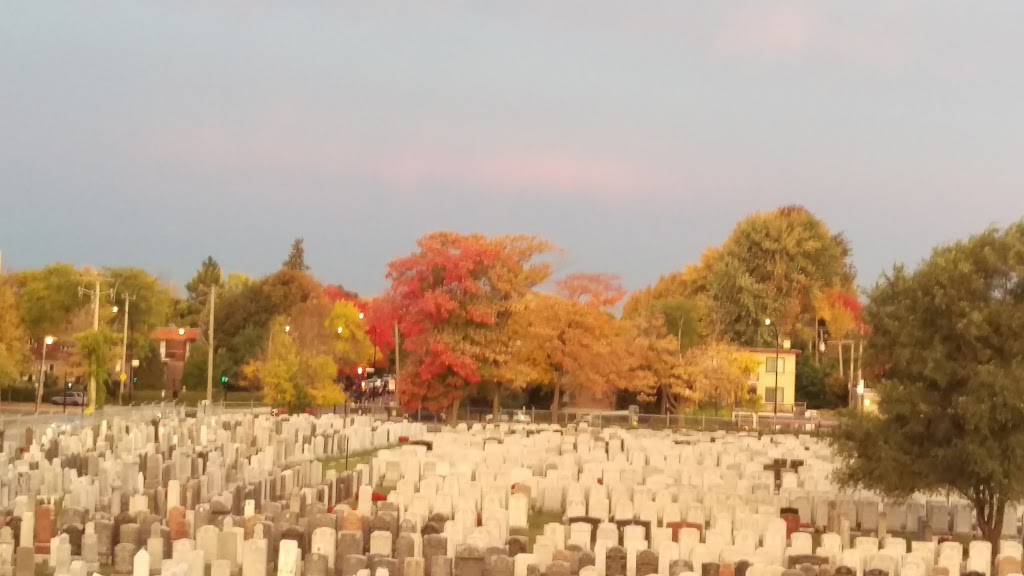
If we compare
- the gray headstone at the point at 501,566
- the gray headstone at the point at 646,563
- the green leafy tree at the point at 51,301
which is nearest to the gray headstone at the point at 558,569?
the gray headstone at the point at 501,566

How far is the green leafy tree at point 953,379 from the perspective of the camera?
62.5 ft

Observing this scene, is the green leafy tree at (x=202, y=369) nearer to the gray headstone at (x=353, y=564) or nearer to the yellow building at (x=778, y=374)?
the yellow building at (x=778, y=374)

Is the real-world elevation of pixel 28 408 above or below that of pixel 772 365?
below

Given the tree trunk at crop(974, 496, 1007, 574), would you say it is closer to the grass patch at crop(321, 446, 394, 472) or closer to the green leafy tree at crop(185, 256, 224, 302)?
the grass patch at crop(321, 446, 394, 472)

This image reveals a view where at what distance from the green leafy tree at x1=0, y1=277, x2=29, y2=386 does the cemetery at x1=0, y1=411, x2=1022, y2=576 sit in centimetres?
2814

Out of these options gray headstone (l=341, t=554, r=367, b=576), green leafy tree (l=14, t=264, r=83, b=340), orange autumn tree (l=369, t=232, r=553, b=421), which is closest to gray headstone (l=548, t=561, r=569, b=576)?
gray headstone (l=341, t=554, r=367, b=576)

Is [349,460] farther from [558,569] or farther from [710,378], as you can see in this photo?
[710,378]

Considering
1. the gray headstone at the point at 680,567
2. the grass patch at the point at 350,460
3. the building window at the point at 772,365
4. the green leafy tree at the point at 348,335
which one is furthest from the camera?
the green leafy tree at the point at 348,335

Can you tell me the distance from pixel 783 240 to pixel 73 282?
43706 millimetres

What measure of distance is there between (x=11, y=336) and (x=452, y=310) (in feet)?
96.4

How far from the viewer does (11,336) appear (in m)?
63.7

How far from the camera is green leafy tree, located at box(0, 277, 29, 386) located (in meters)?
59.9

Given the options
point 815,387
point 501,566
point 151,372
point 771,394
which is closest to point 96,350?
point 151,372

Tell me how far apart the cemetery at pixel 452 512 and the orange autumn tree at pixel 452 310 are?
11.7 m
